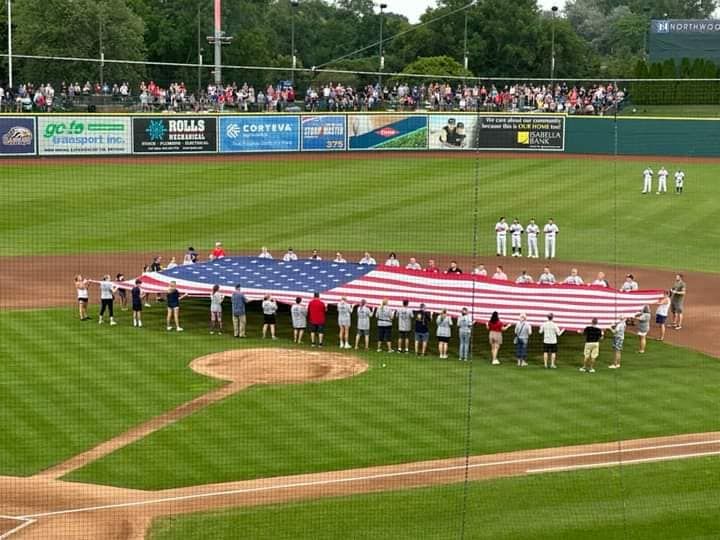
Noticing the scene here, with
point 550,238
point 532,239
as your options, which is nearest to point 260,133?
point 532,239

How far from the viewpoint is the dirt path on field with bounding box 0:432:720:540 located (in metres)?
14.3

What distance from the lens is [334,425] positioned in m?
17.5

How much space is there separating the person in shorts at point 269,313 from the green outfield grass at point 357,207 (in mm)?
8452

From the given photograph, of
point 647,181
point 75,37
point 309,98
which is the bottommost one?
point 647,181

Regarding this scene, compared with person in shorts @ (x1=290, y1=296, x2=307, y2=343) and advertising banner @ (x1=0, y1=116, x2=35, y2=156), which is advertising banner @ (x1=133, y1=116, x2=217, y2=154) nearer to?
advertising banner @ (x1=0, y1=116, x2=35, y2=156)

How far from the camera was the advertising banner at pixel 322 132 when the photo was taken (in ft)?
135

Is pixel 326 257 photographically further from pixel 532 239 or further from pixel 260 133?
pixel 260 133

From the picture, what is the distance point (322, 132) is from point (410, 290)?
19.0 meters

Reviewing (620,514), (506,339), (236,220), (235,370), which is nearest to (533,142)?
(236,220)

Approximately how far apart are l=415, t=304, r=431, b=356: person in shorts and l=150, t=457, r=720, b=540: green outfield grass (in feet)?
18.9

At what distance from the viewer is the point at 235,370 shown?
790 inches

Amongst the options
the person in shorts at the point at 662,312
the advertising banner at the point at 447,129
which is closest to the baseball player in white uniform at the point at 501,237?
the person in shorts at the point at 662,312

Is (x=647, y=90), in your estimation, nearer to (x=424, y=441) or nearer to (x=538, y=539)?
(x=424, y=441)

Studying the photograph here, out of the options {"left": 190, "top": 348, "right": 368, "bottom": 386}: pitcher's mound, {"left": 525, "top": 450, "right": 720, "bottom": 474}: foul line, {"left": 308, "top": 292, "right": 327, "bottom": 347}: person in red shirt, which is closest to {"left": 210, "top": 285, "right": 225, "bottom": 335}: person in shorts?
{"left": 190, "top": 348, "right": 368, "bottom": 386}: pitcher's mound
